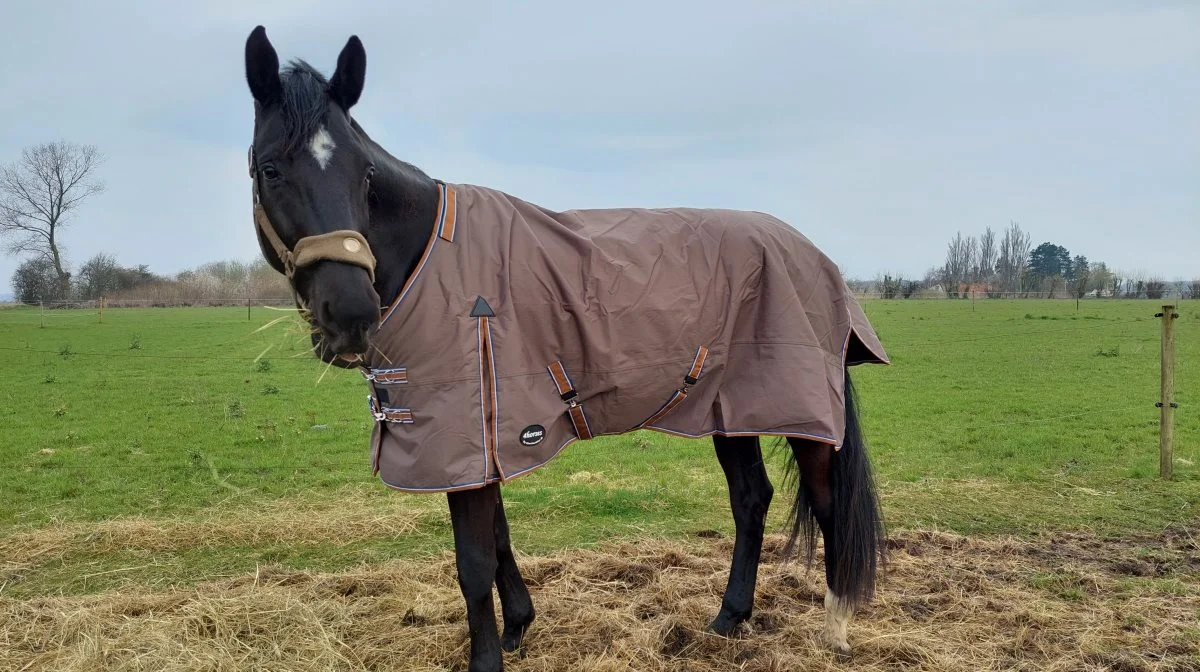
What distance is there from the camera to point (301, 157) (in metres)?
2.40

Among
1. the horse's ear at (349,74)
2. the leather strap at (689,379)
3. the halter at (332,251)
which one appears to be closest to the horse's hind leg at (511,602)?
the leather strap at (689,379)

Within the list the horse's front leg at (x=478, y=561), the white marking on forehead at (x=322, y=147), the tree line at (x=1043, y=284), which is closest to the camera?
the white marking on forehead at (x=322, y=147)

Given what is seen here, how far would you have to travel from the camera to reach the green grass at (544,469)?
537 centimetres

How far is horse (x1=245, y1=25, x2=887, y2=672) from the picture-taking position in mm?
2432

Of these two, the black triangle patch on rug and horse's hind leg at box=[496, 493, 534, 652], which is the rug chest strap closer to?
the black triangle patch on rug

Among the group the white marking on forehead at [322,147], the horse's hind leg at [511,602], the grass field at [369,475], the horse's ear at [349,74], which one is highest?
the horse's ear at [349,74]

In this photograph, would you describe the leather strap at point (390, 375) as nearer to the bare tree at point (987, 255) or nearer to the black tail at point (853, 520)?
the black tail at point (853, 520)

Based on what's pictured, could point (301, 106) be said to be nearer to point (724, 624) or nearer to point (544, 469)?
point (724, 624)

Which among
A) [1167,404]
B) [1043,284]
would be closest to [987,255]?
[1043,284]

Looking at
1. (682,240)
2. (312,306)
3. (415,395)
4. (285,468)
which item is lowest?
(285,468)

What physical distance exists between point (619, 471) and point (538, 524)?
2.23 m

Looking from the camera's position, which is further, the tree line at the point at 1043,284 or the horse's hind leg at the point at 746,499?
the tree line at the point at 1043,284

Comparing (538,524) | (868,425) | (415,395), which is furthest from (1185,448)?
(415,395)

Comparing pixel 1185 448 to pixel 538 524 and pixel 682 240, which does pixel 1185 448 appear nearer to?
pixel 538 524
